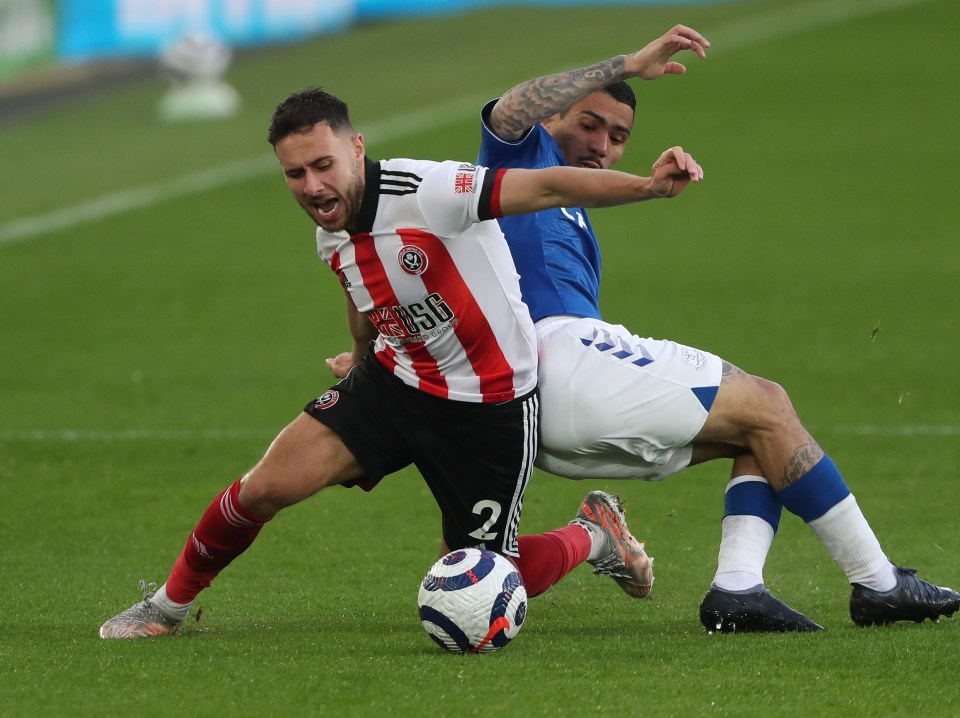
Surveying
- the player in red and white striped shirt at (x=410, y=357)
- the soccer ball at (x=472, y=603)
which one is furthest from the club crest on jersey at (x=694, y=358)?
the soccer ball at (x=472, y=603)

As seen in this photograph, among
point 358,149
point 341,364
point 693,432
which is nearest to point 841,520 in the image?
point 693,432

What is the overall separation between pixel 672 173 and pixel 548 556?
1.74m

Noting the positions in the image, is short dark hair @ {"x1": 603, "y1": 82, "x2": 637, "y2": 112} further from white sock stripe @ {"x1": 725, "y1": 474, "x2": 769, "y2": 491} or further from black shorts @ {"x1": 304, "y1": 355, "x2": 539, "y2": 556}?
white sock stripe @ {"x1": 725, "y1": 474, "x2": 769, "y2": 491}

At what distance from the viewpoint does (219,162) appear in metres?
21.2

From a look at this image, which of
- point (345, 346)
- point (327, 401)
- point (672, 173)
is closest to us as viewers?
point (672, 173)

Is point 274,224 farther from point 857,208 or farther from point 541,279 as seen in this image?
point 541,279

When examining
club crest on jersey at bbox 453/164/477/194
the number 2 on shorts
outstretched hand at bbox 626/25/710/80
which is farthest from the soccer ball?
outstretched hand at bbox 626/25/710/80

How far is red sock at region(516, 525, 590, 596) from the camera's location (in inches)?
239

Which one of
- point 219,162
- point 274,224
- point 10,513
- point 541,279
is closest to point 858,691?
point 541,279

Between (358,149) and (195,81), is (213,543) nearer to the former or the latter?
(358,149)

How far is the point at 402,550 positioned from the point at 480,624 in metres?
1.97

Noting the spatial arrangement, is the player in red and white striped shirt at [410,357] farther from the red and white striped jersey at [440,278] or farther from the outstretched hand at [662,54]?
the outstretched hand at [662,54]

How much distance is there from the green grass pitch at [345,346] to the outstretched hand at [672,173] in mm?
1415

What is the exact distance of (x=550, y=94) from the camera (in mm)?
5805
